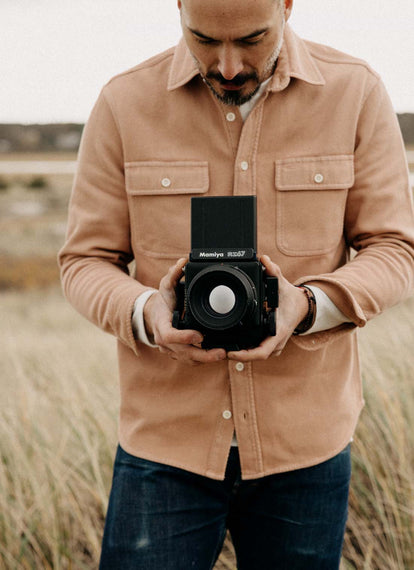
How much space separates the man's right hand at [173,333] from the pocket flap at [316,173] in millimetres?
376

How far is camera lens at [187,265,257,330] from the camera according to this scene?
4.24 feet

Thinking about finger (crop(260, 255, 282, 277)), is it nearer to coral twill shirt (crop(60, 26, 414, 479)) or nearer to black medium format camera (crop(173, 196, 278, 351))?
black medium format camera (crop(173, 196, 278, 351))

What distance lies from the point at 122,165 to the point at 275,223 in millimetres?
413

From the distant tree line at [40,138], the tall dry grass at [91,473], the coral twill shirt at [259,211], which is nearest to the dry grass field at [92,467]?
the tall dry grass at [91,473]

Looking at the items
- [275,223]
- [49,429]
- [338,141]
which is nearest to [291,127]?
[338,141]

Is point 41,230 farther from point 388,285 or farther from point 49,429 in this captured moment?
point 388,285

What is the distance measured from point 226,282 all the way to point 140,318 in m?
0.30

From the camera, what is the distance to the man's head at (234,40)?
4.69 feet

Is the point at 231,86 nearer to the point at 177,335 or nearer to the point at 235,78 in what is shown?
the point at 235,78

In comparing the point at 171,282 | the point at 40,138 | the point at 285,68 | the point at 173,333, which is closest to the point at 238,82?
the point at 285,68

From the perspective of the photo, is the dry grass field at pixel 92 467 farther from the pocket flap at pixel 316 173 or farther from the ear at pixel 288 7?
the ear at pixel 288 7

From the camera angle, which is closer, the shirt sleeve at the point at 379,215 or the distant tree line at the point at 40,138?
the shirt sleeve at the point at 379,215

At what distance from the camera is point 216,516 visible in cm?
161

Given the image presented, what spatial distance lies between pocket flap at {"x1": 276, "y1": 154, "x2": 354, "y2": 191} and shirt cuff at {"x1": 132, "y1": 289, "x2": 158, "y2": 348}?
41 cm
